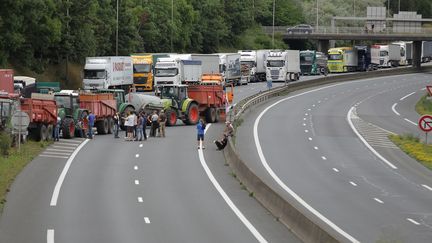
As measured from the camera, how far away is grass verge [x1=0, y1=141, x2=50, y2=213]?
1325 inches

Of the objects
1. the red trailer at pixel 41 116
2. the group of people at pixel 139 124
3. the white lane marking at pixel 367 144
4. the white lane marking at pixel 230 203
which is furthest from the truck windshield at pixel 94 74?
the white lane marking at pixel 230 203

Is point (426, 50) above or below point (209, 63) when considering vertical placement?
above

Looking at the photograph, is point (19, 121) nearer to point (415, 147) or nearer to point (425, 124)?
point (425, 124)

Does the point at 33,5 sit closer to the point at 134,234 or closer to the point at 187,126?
the point at 187,126

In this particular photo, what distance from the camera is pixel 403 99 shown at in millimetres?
91875

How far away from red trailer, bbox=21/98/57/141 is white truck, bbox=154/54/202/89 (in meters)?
36.8

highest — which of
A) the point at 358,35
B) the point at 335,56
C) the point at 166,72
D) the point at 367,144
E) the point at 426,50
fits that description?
the point at 358,35

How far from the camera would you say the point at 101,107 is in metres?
51.2

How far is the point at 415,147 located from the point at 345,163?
8.55m

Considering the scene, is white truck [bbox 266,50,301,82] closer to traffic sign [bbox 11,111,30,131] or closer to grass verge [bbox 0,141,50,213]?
grass verge [bbox 0,141,50,213]

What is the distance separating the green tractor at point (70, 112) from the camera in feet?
161

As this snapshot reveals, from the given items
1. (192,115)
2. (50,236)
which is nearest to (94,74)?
(192,115)

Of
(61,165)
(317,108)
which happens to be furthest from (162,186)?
(317,108)

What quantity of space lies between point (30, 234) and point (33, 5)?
55013 millimetres
